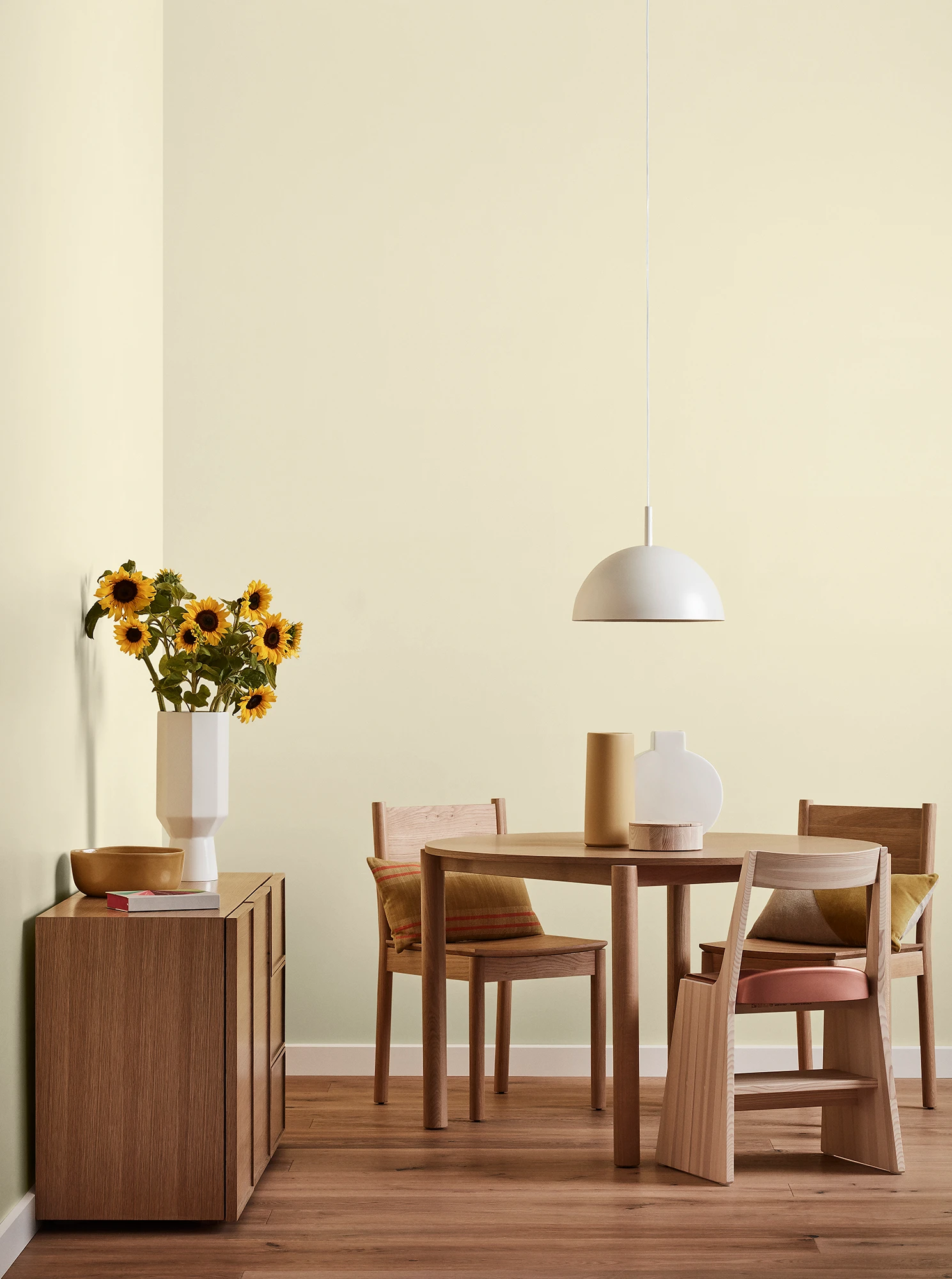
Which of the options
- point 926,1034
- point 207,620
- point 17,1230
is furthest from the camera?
point 926,1034

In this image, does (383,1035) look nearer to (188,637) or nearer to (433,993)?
(433,993)

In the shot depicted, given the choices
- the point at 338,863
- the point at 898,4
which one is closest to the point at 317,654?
the point at 338,863

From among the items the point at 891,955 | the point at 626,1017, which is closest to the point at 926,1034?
the point at 891,955

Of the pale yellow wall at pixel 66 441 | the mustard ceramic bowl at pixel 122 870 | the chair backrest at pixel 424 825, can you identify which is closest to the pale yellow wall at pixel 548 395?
the chair backrest at pixel 424 825

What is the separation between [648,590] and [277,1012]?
4.30ft

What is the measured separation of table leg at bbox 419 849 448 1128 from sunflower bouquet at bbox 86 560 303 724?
0.60 m

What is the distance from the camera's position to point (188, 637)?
310cm

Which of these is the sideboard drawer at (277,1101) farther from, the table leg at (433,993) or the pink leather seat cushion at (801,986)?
the pink leather seat cushion at (801,986)

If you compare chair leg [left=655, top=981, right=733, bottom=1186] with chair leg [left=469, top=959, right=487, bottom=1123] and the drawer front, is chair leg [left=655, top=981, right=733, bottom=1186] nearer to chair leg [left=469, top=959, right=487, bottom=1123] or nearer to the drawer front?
chair leg [left=469, top=959, right=487, bottom=1123]

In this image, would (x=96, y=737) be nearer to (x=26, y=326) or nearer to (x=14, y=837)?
(x=14, y=837)

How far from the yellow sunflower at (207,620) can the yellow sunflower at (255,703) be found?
160mm

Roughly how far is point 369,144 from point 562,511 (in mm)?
1279

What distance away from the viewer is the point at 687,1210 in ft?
8.93

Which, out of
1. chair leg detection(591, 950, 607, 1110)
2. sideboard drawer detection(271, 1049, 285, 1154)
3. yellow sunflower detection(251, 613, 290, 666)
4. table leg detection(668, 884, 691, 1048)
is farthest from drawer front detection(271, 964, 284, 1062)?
table leg detection(668, 884, 691, 1048)
